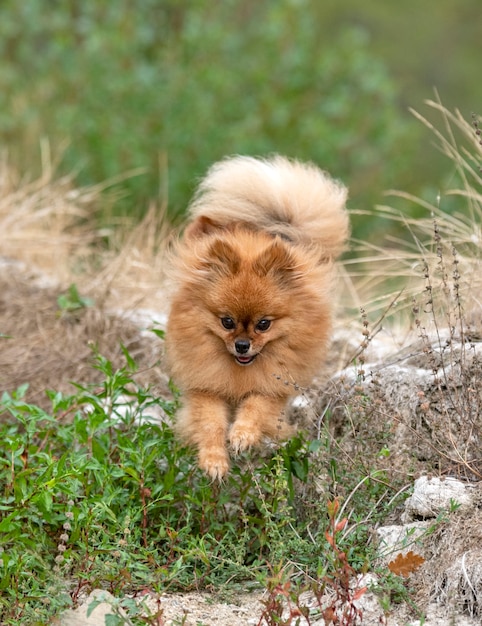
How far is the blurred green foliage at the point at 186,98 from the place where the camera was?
9.88m

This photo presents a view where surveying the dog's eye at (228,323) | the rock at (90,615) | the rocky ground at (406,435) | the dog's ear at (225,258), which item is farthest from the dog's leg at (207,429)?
the rock at (90,615)

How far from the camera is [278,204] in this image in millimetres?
5262

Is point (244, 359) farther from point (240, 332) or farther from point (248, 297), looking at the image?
point (248, 297)

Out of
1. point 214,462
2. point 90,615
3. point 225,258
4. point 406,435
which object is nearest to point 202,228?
point 225,258

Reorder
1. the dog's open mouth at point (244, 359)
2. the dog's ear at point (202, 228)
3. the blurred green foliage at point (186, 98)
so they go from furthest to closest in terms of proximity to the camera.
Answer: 1. the blurred green foliage at point (186, 98)
2. the dog's ear at point (202, 228)
3. the dog's open mouth at point (244, 359)

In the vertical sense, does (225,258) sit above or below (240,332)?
above

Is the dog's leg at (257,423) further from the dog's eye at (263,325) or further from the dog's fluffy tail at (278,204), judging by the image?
the dog's fluffy tail at (278,204)

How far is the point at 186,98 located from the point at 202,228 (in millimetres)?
5001

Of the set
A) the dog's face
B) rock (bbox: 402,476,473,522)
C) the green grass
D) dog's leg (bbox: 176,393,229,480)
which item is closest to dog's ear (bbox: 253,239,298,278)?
the dog's face

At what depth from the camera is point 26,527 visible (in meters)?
4.29

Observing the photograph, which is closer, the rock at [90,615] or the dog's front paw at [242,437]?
the rock at [90,615]

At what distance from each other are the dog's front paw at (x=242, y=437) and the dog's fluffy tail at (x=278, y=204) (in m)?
1.16

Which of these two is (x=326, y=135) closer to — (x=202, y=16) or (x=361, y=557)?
(x=202, y=16)

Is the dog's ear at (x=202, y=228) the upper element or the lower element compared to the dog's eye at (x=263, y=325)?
upper
